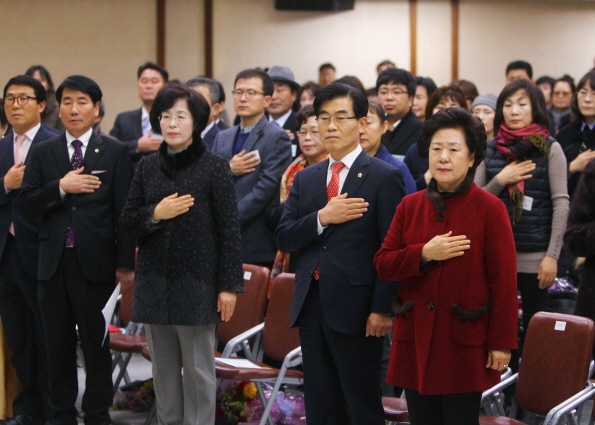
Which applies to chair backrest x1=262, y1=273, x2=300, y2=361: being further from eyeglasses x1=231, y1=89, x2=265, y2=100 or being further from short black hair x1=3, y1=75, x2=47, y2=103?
short black hair x1=3, y1=75, x2=47, y2=103

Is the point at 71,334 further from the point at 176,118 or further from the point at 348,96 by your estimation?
the point at 348,96

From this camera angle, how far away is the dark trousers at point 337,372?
265 centimetres

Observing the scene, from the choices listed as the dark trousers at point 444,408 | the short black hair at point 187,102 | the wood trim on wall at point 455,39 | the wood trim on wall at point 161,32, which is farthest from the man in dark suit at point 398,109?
the wood trim on wall at point 455,39

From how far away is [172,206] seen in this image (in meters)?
3.01

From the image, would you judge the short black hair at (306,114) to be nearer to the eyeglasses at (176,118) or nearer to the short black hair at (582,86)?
the eyeglasses at (176,118)

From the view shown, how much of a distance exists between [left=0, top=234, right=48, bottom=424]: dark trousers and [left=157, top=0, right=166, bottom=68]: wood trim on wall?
13.8 feet

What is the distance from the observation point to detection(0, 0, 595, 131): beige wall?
7383mm

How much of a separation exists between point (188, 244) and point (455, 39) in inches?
238

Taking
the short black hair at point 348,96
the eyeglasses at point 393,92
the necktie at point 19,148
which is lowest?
the necktie at point 19,148

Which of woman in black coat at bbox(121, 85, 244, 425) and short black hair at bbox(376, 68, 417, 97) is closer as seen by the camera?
woman in black coat at bbox(121, 85, 244, 425)

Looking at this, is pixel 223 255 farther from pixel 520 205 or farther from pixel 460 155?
pixel 520 205

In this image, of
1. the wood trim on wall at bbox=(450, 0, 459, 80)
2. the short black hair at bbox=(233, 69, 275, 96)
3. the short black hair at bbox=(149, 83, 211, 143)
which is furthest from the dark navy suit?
the wood trim on wall at bbox=(450, 0, 459, 80)

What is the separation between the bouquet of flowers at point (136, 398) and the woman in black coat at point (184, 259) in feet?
2.93

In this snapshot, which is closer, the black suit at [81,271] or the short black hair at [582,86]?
the black suit at [81,271]
